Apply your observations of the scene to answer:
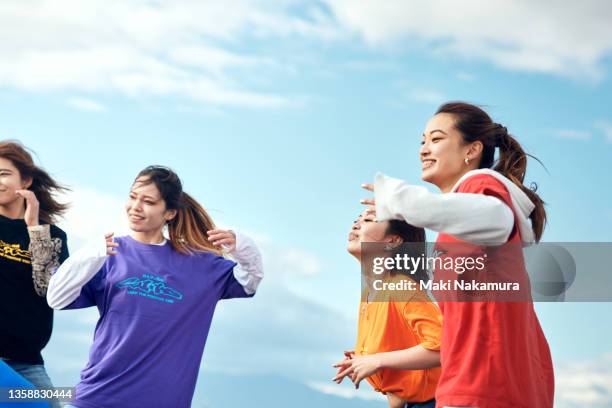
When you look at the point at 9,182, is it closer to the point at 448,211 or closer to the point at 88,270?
the point at 88,270

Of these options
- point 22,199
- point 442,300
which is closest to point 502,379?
point 442,300

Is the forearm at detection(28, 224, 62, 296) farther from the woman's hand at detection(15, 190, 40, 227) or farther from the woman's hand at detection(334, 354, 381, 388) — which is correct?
the woman's hand at detection(334, 354, 381, 388)

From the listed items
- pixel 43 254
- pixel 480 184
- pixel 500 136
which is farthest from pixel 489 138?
pixel 43 254

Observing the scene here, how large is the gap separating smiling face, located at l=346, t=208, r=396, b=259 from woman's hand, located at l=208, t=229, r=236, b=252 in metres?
0.93

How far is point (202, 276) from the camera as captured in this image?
6234 millimetres

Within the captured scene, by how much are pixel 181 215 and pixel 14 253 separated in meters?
1.22

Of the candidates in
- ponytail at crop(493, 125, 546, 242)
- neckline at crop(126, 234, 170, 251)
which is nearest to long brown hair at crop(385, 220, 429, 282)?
ponytail at crop(493, 125, 546, 242)

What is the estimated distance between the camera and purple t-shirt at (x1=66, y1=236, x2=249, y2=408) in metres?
5.87

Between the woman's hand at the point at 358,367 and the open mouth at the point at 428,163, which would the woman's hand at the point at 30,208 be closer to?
the woman's hand at the point at 358,367

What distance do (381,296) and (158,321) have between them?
5.03ft

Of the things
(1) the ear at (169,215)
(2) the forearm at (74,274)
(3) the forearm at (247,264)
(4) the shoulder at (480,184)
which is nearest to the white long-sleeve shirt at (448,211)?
(4) the shoulder at (480,184)

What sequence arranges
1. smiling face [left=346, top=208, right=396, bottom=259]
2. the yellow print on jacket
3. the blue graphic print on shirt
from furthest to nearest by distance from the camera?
the yellow print on jacket → the blue graphic print on shirt → smiling face [left=346, top=208, right=396, bottom=259]

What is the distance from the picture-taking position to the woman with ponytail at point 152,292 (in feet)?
19.3

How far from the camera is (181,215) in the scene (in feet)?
21.3
